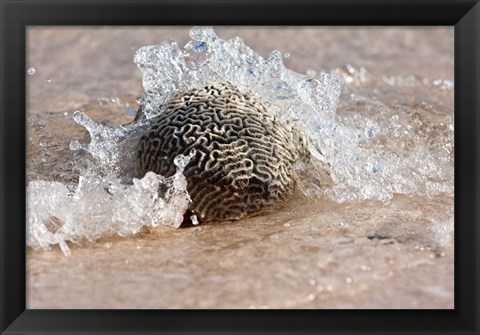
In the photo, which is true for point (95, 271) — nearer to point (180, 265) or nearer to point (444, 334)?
point (180, 265)

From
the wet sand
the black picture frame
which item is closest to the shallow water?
the wet sand

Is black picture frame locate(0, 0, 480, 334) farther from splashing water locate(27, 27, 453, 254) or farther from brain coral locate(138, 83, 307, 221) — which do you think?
brain coral locate(138, 83, 307, 221)

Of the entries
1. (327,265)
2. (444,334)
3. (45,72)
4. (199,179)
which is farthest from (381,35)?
(444,334)

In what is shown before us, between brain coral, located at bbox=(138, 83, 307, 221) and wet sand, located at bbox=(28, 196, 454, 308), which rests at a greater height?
brain coral, located at bbox=(138, 83, 307, 221)
